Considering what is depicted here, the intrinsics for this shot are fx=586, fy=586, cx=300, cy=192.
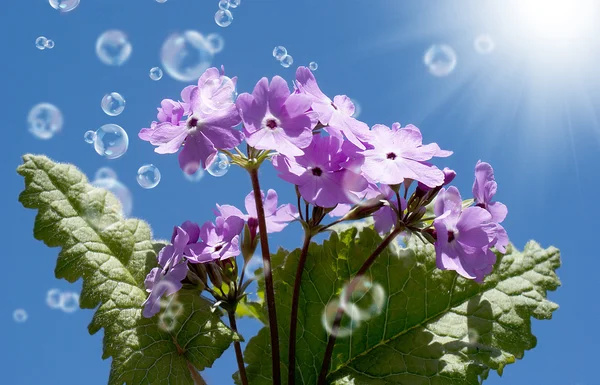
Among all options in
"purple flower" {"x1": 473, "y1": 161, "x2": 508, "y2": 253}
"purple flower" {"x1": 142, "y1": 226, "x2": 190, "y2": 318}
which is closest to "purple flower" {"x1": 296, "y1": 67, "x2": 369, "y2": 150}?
"purple flower" {"x1": 473, "y1": 161, "x2": 508, "y2": 253}

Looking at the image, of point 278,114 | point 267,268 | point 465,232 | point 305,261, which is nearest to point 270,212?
point 305,261

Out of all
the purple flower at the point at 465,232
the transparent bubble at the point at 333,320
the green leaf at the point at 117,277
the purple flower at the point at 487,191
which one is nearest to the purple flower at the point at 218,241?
the green leaf at the point at 117,277

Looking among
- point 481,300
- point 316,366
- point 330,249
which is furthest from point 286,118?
point 481,300

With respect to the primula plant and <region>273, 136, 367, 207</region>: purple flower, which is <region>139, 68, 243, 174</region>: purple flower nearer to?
the primula plant

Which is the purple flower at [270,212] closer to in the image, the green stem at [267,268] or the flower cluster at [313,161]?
the flower cluster at [313,161]

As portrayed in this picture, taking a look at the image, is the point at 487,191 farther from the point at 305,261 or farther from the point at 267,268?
the point at 267,268

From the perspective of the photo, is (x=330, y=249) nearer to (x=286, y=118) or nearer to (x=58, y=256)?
(x=286, y=118)
